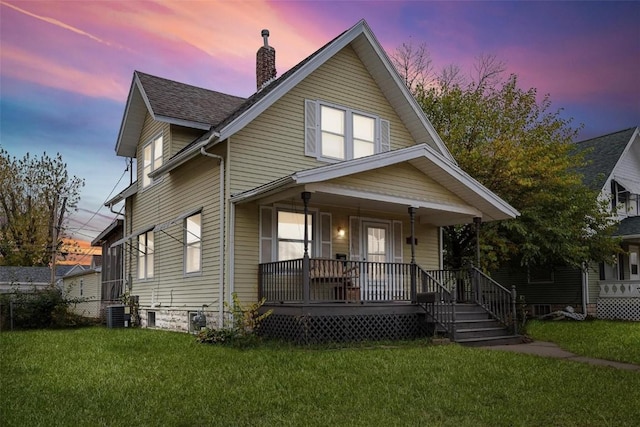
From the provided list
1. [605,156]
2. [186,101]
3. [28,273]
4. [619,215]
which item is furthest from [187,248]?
[28,273]

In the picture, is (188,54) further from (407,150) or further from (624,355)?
(624,355)

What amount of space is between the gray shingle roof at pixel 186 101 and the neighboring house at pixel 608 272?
14154mm

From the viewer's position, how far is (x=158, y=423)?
20.6ft

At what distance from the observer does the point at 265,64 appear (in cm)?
1908

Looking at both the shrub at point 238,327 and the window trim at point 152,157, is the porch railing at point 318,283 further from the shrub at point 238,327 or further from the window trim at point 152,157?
the window trim at point 152,157

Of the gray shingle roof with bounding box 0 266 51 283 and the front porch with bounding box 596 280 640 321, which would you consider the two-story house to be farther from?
the gray shingle roof with bounding box 0 266 51 283

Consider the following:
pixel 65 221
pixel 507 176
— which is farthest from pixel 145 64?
pixel 65 221

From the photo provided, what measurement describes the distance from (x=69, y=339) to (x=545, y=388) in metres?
11.0

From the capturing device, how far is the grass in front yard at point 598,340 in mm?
11727

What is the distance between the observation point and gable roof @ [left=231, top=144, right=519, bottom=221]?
12.5 meters

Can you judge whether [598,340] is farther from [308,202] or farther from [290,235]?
[290,235]

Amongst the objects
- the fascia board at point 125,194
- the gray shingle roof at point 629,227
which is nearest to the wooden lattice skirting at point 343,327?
the fascia board at point 125,194

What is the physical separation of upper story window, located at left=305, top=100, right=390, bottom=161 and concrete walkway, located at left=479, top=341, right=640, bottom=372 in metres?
6.66

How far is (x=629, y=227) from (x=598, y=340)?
12566mm
